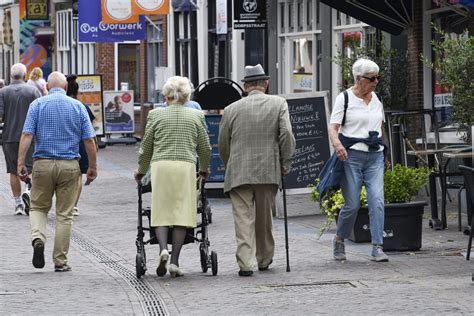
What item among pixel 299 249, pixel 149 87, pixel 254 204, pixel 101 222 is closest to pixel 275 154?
pixel 254 204

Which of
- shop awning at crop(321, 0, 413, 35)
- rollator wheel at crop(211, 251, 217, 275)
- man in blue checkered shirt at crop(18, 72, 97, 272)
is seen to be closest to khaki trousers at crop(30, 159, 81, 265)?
man in blue checkered shirt at crop(18, 72, 97, 272)

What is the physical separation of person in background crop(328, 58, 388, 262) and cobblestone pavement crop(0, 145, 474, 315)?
48cm

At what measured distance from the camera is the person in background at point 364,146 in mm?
12836

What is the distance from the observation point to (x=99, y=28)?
110 feet

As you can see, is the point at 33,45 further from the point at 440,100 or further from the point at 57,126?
the point at 57,126

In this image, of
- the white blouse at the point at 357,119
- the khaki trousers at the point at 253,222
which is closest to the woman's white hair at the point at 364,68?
the white blouse at the point at 357,119

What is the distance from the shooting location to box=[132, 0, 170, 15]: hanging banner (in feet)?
99.8

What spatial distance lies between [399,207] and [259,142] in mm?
1817

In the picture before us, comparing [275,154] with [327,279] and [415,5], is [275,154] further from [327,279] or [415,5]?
[415,5]

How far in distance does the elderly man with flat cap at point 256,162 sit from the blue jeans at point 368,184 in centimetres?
63

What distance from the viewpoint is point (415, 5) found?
21453 millimetres

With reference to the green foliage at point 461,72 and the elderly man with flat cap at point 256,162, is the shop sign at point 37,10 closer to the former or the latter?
the green foliage at point 461,72

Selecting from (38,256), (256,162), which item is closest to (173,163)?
(256,162)

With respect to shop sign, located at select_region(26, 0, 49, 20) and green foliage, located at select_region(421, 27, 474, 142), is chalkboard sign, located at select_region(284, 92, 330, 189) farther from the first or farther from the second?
shop sign, located at select_region(26, 0, 49, 20)
